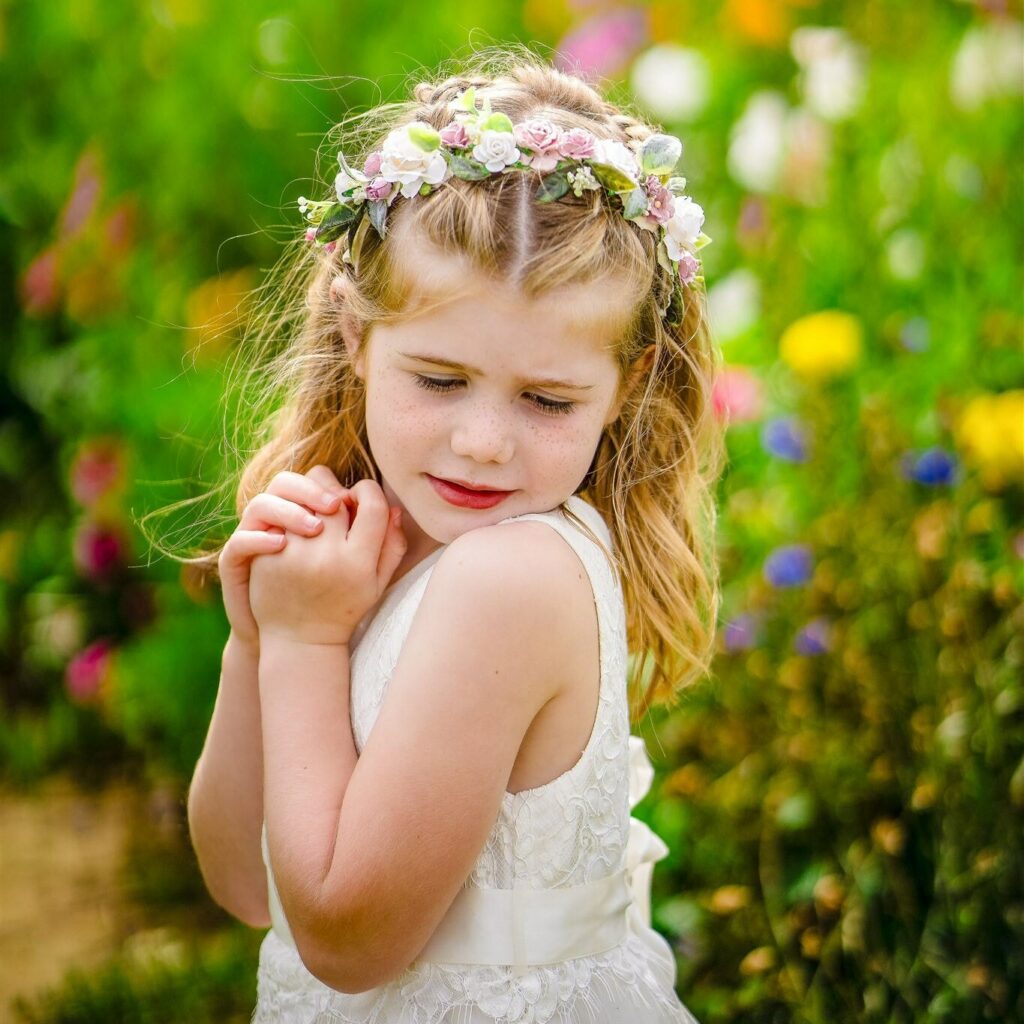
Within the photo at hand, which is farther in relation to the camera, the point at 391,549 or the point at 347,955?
the point at 391,549

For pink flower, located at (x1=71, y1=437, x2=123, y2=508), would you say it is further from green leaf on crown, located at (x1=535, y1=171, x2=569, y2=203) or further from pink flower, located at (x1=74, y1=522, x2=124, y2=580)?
green leaf on crown, located at (x1=535, y1=171, x2=569, y2=203)

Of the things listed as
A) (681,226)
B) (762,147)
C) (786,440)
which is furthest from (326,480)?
(762,147)

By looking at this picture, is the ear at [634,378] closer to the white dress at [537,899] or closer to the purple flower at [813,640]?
the white dress at [537,899]

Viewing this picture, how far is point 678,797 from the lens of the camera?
264 cm

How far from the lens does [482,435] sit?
1396 millimetres

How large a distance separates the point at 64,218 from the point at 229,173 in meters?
0.47

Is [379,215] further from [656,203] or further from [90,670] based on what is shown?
[90,670]

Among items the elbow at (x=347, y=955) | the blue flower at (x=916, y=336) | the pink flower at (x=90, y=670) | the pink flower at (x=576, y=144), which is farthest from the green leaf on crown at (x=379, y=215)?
the pink flower at (x=90, y=670)

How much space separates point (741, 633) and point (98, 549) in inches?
65.5

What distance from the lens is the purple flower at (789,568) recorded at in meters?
2.66

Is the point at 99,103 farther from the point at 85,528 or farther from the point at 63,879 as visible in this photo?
the point at 63,879

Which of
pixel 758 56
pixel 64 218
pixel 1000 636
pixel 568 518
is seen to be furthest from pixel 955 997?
pixel 64 218

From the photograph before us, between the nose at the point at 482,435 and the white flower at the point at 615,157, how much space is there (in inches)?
12.1

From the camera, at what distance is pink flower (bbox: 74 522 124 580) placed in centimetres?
339
